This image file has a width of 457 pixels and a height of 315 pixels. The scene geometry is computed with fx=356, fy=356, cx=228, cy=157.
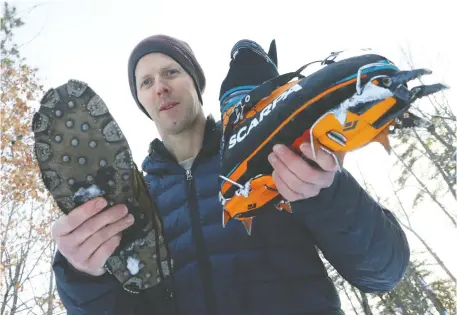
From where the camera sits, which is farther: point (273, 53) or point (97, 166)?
point (273, 53)

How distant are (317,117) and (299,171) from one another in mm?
195

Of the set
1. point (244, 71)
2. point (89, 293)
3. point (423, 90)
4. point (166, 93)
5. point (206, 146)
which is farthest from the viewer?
point (166, 93)

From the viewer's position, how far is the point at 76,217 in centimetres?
133

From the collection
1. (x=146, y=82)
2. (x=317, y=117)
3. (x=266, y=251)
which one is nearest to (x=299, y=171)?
(x=317, y=117)

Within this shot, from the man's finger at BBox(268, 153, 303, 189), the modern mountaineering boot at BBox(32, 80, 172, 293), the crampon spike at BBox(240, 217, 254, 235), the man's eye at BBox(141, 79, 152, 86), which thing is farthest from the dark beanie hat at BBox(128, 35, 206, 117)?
the man's finger at BBox(268, 153, 303, 189)

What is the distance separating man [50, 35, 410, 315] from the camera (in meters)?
1.36

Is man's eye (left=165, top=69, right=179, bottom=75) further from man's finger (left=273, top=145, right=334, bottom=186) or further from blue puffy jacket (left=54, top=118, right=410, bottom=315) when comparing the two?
man's finger (left=273, top=145, right=334, bottom=186)

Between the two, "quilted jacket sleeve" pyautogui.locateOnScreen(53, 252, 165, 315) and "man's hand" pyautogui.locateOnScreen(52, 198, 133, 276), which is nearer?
"man's hand" pyautogui.locateOnScreen(52, 198, 133, 276)

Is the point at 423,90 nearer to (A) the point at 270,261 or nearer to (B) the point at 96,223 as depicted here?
(A) the point at 270,261

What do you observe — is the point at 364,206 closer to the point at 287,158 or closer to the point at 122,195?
the point at 287,158

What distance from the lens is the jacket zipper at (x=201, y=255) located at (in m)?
1.56

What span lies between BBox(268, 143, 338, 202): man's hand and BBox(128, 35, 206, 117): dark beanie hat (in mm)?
1681

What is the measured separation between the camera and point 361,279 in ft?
5.29

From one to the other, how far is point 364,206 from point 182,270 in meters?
0.88
